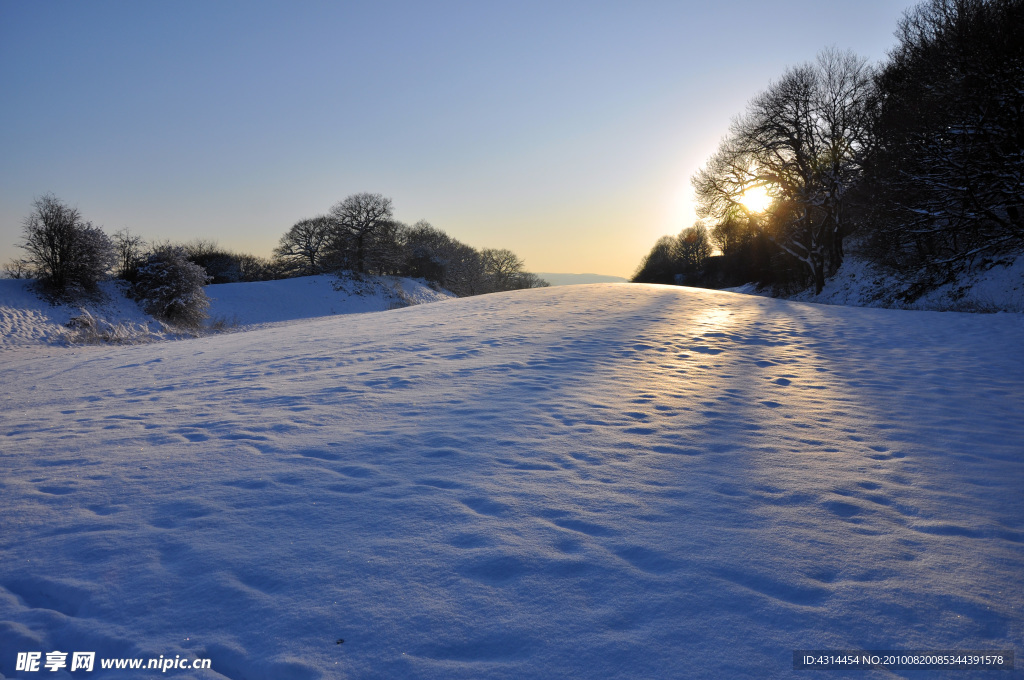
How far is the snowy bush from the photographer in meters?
28.6

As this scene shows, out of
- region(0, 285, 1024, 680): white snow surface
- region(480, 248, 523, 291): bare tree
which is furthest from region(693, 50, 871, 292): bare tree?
region(480, 248, 523, 291): bare tree

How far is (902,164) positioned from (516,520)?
21738mm

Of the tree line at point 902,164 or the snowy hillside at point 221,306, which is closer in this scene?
the tree line at point 902,164

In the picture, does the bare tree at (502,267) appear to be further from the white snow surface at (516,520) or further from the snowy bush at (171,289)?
the white snow surface at (516,520)

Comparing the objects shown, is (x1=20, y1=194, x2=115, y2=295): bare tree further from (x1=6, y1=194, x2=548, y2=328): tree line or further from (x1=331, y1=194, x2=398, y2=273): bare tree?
(x1=331, y1=194, x2=398, y2=273): bare tree

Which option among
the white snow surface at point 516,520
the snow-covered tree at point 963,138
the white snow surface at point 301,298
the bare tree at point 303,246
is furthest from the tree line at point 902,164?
the bare tree at point 303,246

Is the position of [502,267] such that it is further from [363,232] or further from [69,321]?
[69,321]

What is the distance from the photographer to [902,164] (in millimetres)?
17906

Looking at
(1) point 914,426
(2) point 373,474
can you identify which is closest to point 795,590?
(2) point 373,474

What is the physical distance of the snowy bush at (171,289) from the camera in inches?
1125

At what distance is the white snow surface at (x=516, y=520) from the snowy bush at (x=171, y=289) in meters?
24.9

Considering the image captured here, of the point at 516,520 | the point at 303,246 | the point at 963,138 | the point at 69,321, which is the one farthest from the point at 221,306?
the point at 963,138

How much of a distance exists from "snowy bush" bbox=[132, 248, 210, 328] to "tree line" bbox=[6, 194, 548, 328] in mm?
54

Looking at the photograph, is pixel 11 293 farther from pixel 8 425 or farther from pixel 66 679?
pixel 66 679
